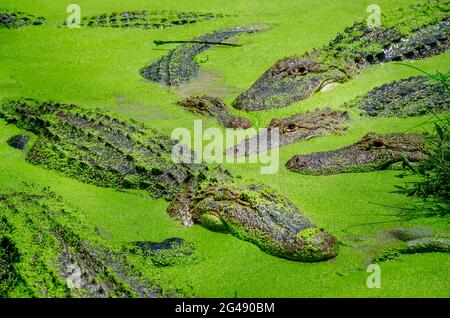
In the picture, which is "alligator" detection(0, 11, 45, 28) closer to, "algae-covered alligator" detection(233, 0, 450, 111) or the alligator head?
"algae-covered alligator" detection(233, 0, 450, 111)

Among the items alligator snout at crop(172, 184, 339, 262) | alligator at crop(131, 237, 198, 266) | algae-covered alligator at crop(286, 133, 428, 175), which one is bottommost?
alligator at crop(131, 237, 198, 266)

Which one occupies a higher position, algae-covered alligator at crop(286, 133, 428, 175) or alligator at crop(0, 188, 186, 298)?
algae-covered alligator at crop(286, 133, 428, 175)

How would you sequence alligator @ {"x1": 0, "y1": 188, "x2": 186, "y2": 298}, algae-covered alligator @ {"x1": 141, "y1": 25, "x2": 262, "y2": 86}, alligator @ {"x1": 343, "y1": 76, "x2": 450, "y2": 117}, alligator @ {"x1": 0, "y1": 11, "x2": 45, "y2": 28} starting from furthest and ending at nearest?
1. alligator @ {"x1": 0, "y1": 11, "x2": 45, "y2": 28}
2. algae-covered alligator @ {"x1": 141, "y1": 25, "x2": 262, "y2": 86}
3. alligator @ {"x1": 343, "y1": 76, "x2": 450, "y2": 117}
4. alligator @ {"x1": 0, "y1": 188, "x2": 186, "y2": 298}

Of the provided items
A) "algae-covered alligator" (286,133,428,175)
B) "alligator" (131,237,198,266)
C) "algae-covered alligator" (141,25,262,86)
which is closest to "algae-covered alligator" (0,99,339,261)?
"alligator" (131,237,198,266)

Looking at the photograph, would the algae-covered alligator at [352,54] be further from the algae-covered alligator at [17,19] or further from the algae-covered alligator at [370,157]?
the algae-covered alligator at [17,19]

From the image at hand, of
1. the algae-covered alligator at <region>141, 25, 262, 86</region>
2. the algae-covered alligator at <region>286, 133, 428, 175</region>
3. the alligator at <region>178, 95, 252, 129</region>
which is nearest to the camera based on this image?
the algae-covered alligator at <region>286, 133, 428, 175</region>

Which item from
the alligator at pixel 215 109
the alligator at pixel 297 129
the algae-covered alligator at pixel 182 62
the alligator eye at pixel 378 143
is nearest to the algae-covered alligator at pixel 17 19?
the algae-covered alligator at pixel 182 62
